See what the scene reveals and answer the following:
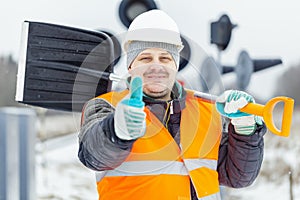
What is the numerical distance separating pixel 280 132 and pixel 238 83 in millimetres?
2597

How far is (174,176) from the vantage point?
5.64 feet

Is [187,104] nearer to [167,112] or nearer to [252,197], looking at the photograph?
[167,112]

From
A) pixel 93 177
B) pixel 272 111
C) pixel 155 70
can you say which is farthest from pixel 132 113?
pixel 93 177

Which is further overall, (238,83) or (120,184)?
(238,83)

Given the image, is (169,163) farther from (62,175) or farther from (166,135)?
(62,175)

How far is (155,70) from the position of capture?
1604 mm

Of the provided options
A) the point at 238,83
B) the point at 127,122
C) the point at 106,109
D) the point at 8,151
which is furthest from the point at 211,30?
the point at 127,122

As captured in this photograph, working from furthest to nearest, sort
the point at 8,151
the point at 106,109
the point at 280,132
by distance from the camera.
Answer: the point at 8,151 → the point at 106,109 → the point at 280,132

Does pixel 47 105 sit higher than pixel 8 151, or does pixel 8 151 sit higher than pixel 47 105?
pixel 47 105

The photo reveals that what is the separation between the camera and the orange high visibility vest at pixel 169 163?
5.48 ft

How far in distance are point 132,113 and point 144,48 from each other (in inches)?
15.0

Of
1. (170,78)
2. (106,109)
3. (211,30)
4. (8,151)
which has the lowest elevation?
(8,151)

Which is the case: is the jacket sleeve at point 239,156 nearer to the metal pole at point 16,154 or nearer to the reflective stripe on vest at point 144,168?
the reflective stripe on vest at point 144,168

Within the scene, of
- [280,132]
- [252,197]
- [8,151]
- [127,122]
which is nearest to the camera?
[127,122]
